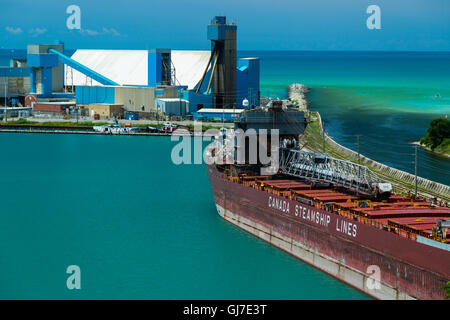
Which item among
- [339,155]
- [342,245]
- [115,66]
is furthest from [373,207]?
[115,66]

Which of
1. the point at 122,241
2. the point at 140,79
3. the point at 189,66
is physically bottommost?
the point at 122,241

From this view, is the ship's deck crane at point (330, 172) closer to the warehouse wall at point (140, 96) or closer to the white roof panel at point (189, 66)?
the warehouse wall at point (140, 96)

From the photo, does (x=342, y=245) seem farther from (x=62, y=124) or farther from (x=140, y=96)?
(x=140, y=96)

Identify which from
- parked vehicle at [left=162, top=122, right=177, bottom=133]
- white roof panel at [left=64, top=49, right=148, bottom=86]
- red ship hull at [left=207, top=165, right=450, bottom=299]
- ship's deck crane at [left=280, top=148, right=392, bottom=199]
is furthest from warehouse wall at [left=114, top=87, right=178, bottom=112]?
ship's deck crane at [left=280, top=148, right=392, bottom=199]

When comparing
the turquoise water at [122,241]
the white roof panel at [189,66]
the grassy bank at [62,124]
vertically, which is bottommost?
the turquoise water at [122,241]

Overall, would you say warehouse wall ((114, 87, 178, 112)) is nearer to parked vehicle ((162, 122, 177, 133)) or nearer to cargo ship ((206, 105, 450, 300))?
parked vehicle ((162, 122, 177, 133))

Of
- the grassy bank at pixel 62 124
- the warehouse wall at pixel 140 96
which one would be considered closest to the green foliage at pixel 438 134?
the grassy bank at pixel 62 124
